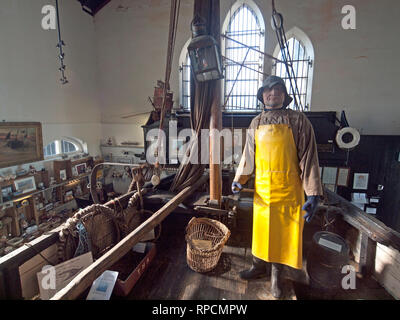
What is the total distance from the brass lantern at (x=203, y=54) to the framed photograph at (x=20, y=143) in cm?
460

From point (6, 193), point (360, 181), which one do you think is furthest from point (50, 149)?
point (360, 181)

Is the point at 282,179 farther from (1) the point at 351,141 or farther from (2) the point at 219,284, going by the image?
(1) the point at 351,141

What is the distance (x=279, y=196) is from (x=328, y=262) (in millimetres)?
728

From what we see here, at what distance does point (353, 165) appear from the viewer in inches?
192

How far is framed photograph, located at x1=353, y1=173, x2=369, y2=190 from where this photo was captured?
488 cm

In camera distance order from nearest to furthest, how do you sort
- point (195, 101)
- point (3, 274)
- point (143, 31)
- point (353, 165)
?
point (3, 274), point (195, 101), point (353, 165), point (143, 31)

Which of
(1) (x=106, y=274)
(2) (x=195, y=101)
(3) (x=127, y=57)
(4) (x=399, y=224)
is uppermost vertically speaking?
(3) (x=127, y=57)

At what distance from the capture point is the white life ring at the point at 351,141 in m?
4.18

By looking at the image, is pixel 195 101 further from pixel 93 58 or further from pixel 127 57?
pixel 93 58

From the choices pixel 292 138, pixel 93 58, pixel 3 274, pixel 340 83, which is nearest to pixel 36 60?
pixel 93 58

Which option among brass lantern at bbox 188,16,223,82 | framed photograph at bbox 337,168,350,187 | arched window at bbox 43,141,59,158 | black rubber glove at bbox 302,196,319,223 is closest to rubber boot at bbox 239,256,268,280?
black rubber glove at bbox 302,196,319,223

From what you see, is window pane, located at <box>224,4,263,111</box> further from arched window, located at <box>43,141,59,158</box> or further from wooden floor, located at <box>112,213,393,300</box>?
arched window, located at <box>43,141,59,158</box>

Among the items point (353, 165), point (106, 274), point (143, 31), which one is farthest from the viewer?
point (143, 31)
